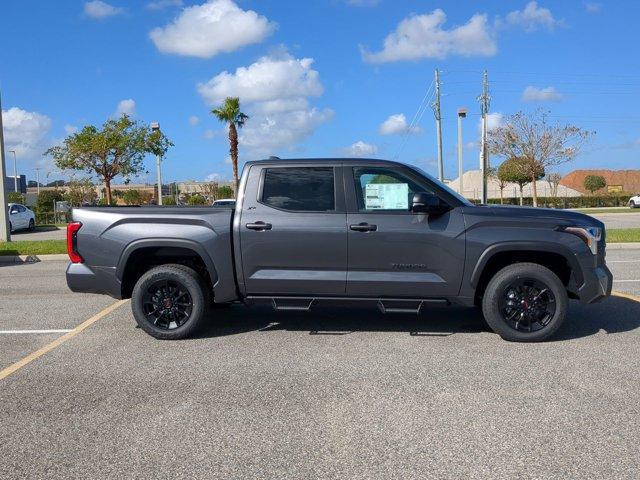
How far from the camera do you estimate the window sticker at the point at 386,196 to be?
5801 mm

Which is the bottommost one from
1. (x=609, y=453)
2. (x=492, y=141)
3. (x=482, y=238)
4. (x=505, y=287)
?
(x=609, y=453)

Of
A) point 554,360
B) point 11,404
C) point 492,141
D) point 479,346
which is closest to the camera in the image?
point 11,404

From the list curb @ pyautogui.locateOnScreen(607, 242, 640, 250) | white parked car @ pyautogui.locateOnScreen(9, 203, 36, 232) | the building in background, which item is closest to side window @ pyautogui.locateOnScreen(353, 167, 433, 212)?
curb @ pyautogui.locateOnScreen(607, 242, 640, 250)

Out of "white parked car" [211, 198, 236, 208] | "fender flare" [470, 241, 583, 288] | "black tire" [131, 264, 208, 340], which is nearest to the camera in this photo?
"fender flare" [470, 241, 583, 288]

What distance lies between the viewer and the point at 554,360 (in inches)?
200

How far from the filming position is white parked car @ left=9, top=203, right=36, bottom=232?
27094 mm

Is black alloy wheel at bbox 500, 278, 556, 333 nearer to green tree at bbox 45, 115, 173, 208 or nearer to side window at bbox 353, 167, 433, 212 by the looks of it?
side window at bbox 353, 167, 433, 212

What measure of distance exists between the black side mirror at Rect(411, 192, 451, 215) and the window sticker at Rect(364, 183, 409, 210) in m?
0.19

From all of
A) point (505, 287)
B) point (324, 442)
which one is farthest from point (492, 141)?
point (324, 442)

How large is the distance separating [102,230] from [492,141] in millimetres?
41183

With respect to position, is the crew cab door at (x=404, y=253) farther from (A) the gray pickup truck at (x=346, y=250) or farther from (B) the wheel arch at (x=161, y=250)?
(B) the wheel arch at (x=161, y=250)

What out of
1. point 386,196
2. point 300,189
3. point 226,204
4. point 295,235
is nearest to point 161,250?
point 226,204

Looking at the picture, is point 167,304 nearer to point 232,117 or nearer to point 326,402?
point 326,402

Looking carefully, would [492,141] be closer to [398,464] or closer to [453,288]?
[453,288]
